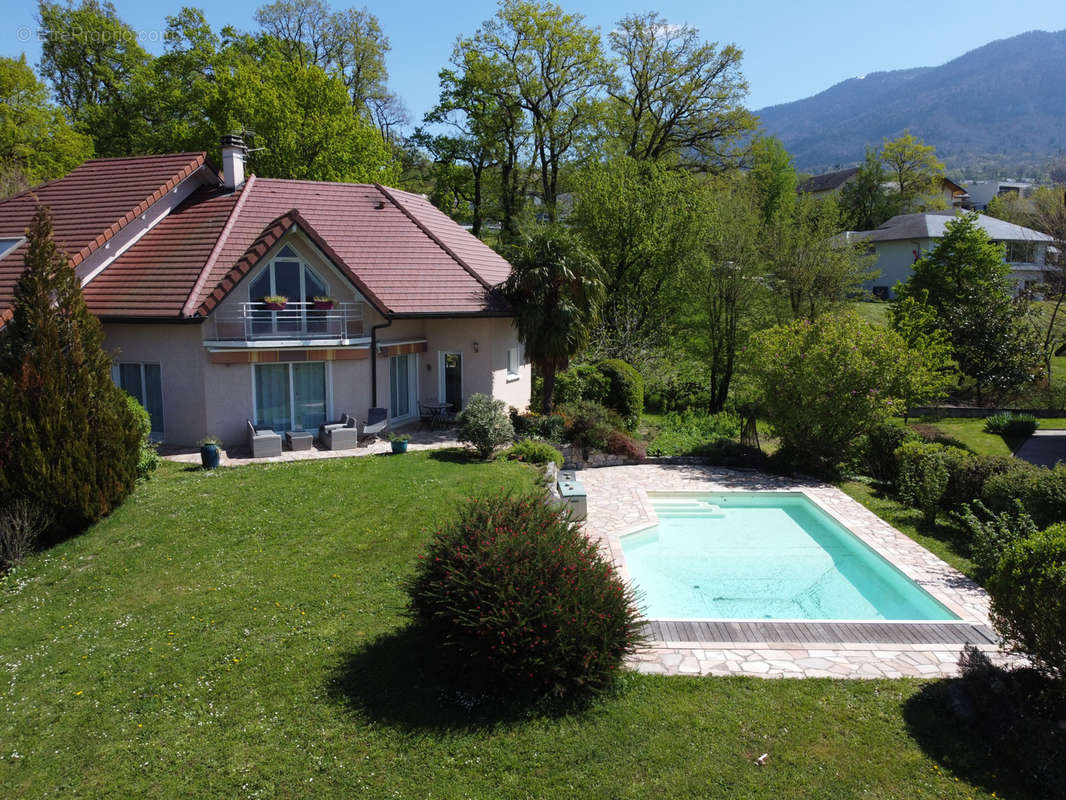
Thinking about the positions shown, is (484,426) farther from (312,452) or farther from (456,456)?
(312,452)

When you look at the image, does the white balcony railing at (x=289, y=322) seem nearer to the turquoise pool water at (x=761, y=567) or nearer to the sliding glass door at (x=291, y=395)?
the sliding glass door at (x=291, y=395)

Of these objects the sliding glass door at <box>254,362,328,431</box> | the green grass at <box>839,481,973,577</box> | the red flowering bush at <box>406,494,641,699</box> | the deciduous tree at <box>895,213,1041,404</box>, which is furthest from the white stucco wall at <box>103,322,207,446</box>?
the deciduous tree at <box>895,213,1041,404</box>

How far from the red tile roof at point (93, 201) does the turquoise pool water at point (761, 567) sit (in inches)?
670

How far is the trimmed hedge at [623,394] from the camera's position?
24375 millimetres

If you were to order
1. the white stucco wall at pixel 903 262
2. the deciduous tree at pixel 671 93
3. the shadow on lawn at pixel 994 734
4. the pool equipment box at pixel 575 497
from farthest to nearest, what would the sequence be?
the white stucco wall at pixel 903 262
the deciduous tree at pixel 671 93
the pool equipment box at pixel 575 497
the shadow on lawn at pixel 994 734

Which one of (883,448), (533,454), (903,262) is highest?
(903,262)

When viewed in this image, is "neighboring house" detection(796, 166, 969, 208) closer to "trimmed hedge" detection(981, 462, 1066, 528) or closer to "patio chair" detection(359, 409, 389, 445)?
"patio chair" detection(359, 409, 389, 445)

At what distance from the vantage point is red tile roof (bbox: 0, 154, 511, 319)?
18953 millimetres

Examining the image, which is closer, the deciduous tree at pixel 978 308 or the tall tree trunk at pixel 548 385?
the tall tree trunk at pixel 548 385

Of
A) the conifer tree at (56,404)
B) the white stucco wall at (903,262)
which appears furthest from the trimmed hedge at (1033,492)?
the white stucco wall at (903,262)

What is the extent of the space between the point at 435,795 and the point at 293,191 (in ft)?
69.5

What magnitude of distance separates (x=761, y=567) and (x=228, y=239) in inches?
676

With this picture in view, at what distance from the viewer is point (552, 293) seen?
21516mm

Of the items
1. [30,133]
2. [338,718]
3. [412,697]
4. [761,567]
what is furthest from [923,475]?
[30,133]
